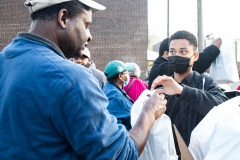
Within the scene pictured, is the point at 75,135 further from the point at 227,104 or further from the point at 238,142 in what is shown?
the point at 227,104

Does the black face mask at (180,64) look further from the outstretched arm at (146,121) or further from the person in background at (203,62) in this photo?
the outstretched arm at (146,121)

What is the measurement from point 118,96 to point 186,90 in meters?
1.45

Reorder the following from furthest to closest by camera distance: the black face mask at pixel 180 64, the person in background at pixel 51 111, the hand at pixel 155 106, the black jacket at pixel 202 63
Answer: the black jacket at pixel 202 63 < the black face mask at pixel 180 64 < the hand at pixel 155 106 < the person in background at pixel 51 111

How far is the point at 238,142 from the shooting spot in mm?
1709

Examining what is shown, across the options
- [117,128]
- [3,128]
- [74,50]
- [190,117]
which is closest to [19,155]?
[3,128]

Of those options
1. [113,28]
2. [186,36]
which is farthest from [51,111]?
[113,28]

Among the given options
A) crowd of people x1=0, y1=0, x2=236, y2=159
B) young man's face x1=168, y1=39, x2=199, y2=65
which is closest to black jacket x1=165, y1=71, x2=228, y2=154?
young man's face x1=168, y1=39, x2=199, y2=65

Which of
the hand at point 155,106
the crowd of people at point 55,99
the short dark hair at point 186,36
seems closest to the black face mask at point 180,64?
the short dark hair at point 186,36

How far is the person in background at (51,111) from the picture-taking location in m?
1.35

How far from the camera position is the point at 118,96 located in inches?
146

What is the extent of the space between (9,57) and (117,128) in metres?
0.58

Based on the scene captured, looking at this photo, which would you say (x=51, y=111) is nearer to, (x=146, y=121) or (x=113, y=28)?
(x=146, y=121)

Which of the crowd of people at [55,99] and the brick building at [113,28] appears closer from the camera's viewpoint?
the crowd of people at [55,99]

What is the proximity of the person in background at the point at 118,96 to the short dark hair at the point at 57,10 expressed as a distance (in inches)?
78.8
